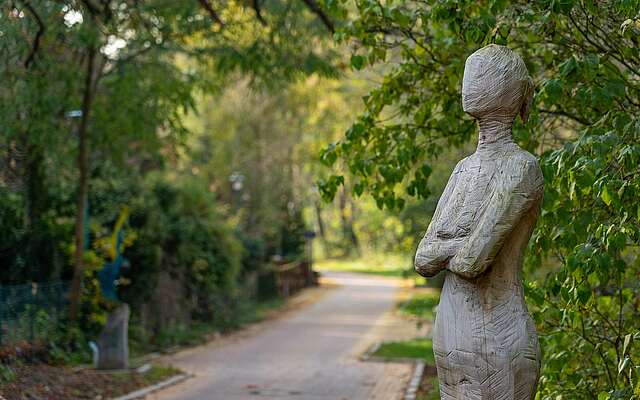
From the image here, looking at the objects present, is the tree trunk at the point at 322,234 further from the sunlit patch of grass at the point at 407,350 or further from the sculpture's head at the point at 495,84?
the sculpture's head at the point at 495,84

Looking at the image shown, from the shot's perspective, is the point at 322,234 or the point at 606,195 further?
the point at 322,234

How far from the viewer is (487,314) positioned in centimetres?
454

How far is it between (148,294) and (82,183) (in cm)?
412

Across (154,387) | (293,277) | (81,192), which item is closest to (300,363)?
(154,387)

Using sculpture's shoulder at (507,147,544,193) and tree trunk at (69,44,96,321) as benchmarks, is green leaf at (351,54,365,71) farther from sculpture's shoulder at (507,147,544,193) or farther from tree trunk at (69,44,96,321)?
tree trunk at (69,44,96,321)

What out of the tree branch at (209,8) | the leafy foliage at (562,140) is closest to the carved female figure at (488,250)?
the leafy foliage at (562,140)

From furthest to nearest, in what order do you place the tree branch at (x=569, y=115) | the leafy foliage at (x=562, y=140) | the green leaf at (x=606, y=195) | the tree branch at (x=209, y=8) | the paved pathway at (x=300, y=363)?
the tree branch at (x=209, y=8) < the paved pathway at (x=300, y=363) < the tree branch at (x=569, y=115) < the leafy foliage at (x=562, y=140) < the green leaf at (x=606, y=195)

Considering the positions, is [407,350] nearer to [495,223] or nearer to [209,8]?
[209,8]

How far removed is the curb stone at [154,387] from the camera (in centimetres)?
1257

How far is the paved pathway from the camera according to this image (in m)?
13.7

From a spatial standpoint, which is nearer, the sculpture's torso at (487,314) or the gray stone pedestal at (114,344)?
the sculpture's torso at (487,314)

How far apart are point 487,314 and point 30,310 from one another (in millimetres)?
11030

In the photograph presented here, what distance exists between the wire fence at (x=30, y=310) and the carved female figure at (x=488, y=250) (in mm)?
9782

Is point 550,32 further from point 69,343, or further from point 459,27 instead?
point 69,343
